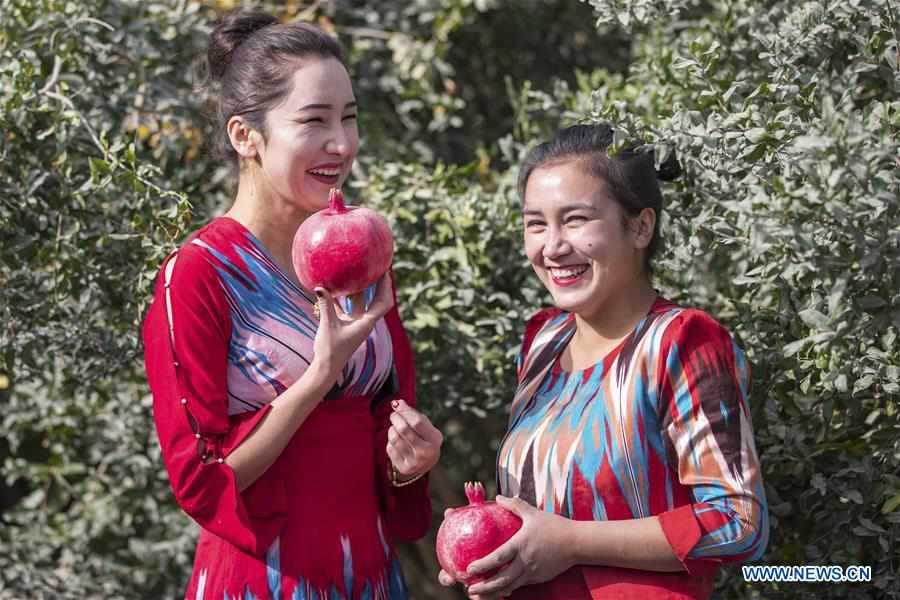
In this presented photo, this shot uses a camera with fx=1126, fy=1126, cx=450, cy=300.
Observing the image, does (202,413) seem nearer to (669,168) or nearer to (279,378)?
(279,378)

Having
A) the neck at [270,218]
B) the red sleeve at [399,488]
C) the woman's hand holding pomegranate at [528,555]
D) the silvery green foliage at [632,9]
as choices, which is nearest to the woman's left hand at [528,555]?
the woman's hand holding pomegranate at [528,555]

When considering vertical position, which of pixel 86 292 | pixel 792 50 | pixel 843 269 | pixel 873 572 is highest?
pixel 792 50

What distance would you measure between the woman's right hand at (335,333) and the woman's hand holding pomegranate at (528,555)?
464 mm

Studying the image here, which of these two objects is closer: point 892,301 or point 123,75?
point 892,301

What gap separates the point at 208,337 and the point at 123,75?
70.8 inches

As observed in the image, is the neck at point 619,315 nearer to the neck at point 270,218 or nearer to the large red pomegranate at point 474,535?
the large red pomegranate at point 474,535

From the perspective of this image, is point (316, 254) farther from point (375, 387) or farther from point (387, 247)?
point (375, 387)

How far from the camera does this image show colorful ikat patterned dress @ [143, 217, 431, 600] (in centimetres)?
221

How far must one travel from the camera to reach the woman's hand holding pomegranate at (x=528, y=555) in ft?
7.12

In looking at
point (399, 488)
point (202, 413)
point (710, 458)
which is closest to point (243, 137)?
point (202, 413)

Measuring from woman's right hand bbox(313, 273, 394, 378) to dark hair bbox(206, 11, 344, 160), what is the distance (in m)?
0.49

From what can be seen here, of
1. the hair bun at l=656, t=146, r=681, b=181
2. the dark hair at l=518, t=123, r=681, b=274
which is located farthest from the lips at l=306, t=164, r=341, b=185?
the hair bun at l=656, t=146, r=681, b=181

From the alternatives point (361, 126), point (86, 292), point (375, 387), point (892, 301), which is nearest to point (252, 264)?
point (375, 387)

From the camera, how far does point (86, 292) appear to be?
10.7 ft
